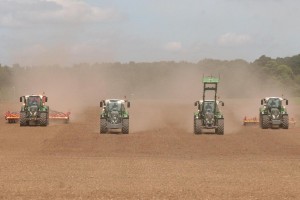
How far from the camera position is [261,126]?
5512cm

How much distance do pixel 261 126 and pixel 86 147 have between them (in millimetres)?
19689

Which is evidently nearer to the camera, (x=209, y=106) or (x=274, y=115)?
(x=209, y=106)

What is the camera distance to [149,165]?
1174 inches

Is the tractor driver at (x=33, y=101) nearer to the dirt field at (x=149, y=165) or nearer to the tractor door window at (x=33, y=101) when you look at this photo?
the tractor door window at (x=33, y=101)

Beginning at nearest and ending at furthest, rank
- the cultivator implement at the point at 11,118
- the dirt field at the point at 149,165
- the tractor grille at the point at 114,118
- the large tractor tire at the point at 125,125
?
the dirt field at the point at 149,165 < the large tractor tire at the point at 125,125 < the tractor grille at the point at 114,118 < the cultivator implement at the point at 11,118

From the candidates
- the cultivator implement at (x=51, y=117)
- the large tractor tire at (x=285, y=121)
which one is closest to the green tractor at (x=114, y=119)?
the large tractor tire at (x=285, y=121)

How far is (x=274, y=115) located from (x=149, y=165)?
2622 cm

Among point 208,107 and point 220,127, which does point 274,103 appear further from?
point 220,127

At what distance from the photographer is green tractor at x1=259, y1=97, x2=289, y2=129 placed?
2142 inches

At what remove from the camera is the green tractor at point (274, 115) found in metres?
54.4

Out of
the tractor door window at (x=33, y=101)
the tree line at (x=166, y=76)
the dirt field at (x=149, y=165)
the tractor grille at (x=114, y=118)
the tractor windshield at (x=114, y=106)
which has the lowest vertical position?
the dirt field at (x=149, y=165)

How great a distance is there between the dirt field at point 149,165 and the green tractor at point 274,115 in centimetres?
297

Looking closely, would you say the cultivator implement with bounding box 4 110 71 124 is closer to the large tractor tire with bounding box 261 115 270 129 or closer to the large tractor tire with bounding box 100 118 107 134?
the large tractor tire with bounding box 100 118 107 134

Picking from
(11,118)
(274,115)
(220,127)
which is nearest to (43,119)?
(11,118)
